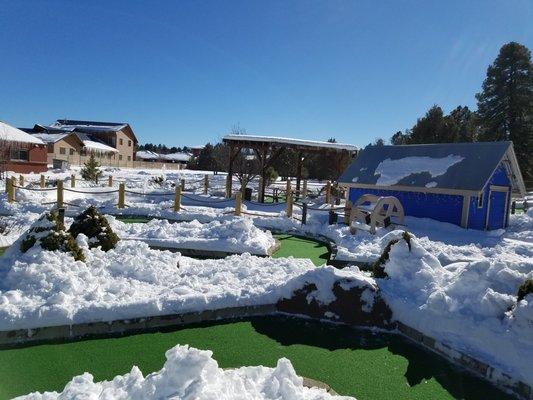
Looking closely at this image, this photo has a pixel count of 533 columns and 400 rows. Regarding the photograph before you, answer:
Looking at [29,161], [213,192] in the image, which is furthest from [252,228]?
[29,161]

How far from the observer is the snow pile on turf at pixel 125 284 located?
18.4 feet

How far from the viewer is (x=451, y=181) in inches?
646

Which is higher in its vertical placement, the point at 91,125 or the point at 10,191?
the point at 91,125

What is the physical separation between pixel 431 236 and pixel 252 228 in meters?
6.77

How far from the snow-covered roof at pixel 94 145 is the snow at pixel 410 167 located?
43715 millimetres

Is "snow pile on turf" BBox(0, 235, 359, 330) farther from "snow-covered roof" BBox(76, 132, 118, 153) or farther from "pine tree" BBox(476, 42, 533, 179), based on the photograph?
"snow-covered roof" BBox(76, 132, 118, 153)

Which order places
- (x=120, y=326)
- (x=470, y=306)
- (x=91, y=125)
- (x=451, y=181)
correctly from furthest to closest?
(x=91, y=125) → (x=451, y=181) → (x=120, y=326) → (x=470, y=306)

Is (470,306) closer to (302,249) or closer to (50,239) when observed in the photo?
(50,239)

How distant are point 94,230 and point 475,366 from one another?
23.0ft

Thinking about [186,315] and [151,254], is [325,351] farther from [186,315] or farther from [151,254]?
[151,254]

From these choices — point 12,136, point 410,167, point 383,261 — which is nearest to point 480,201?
point 410,167

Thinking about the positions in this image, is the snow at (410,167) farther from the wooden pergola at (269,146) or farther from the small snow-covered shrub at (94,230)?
the small snow-covered shrub at (94,230)

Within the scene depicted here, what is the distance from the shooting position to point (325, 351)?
537cm

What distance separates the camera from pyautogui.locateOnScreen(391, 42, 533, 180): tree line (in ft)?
125
